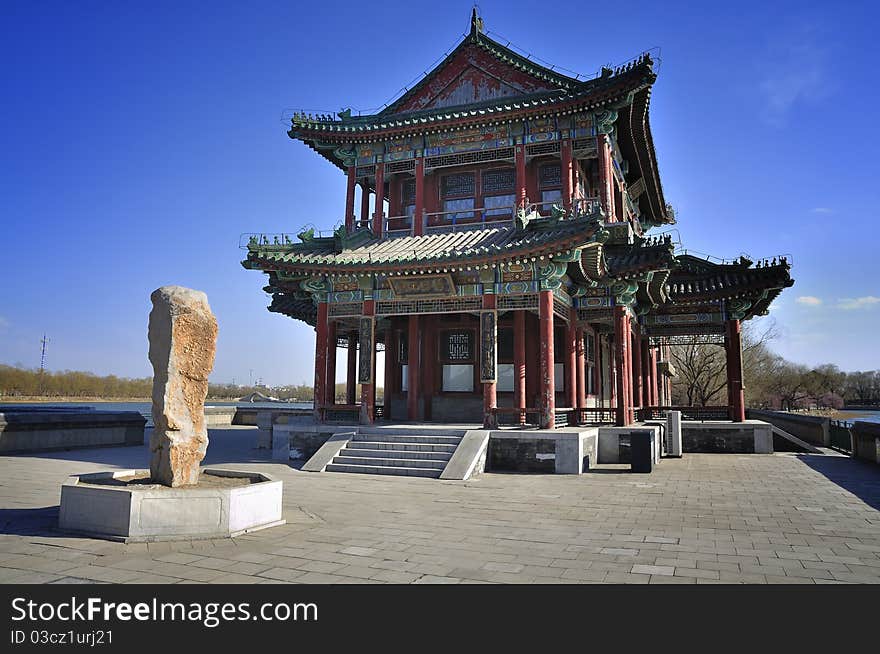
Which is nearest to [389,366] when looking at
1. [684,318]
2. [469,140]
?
[469,140]

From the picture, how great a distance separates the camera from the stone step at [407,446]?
14.4m

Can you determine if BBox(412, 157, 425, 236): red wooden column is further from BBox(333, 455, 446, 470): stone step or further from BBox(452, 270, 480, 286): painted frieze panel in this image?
BBox(333, 455, 446, 470): stone step

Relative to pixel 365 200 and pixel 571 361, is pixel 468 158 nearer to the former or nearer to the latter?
pixel 365 200

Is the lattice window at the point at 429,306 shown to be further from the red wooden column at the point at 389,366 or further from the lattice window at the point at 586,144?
the lattice window at the point at 586,144

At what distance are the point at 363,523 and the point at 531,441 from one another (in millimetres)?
7115

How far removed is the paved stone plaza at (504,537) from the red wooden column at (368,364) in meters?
3.89

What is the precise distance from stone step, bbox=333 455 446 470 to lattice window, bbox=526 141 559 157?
10.3m

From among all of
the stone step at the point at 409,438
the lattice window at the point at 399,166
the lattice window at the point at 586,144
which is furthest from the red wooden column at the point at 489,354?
the lattice window at the point at 399,166

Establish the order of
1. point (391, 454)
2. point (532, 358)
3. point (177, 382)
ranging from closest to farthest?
point (177, 382) → point (391, 454) → point (532, 358)

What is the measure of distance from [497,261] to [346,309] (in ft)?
15.9

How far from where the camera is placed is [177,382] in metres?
7.87

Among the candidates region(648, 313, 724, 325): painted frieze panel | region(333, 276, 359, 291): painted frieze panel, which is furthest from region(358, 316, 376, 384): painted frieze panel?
region(648, 313, 724, 325): painted frieze panel

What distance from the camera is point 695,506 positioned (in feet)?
31.9

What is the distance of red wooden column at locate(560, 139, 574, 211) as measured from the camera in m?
18.5
